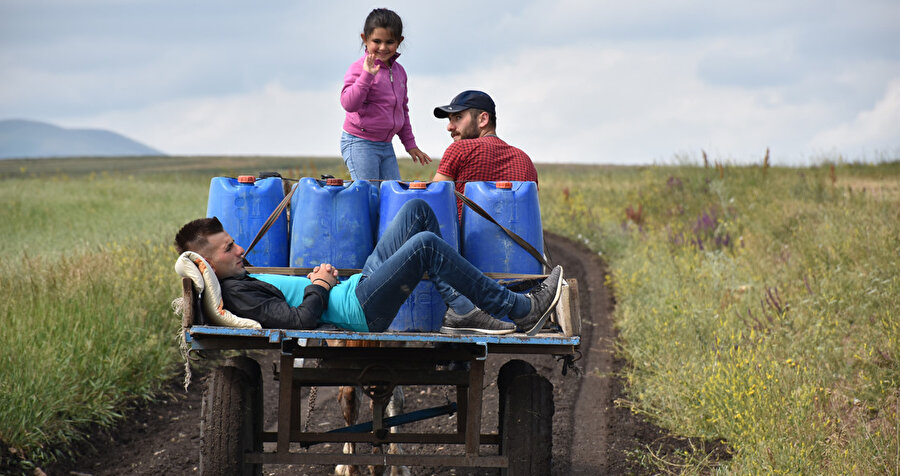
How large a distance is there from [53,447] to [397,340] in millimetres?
3461

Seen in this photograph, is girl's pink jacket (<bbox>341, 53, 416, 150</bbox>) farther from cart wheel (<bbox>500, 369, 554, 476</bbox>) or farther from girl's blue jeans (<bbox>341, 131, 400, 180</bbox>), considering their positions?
cart wheel (<bbox>500, 369, 554, 476</bbox>)

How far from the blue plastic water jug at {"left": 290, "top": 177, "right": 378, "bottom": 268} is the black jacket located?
57 cm

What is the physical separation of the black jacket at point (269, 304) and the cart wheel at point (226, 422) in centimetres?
40

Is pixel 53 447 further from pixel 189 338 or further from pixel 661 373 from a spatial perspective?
pixel 661 373

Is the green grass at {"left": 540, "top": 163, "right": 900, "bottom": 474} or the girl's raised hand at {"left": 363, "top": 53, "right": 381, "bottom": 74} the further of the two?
the girl's raised hand at {"left": 363, "top": 53, "right": 381, "bottom": 74}

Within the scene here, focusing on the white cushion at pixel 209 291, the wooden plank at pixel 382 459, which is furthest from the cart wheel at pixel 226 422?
the white cushion at pixel 209 291

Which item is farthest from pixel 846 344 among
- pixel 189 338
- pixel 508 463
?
pixel 189 338

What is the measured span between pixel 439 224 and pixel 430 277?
54cm

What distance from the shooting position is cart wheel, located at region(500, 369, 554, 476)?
15.0 ft

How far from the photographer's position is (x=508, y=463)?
180 inches

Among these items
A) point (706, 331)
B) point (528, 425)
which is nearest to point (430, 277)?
point (528, 425)

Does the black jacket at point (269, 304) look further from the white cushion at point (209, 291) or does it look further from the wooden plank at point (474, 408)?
the wooden plank at point (474, 408)

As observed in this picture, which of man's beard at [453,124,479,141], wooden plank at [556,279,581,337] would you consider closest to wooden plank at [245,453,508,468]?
wooden plank at [556,279,581,337]

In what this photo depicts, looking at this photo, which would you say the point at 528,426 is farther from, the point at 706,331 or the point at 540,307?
the point at 706,331
